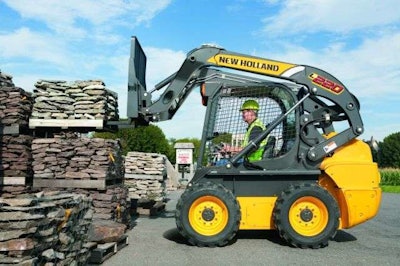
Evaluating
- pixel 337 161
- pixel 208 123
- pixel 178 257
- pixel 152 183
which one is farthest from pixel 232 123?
pixel 152 183

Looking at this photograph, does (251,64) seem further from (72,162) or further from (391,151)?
(391,151)

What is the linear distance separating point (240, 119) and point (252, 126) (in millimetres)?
261

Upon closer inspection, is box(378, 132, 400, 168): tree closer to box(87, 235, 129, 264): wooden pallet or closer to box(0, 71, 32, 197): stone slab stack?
box(0, 71, 32, 197): stone slab stack

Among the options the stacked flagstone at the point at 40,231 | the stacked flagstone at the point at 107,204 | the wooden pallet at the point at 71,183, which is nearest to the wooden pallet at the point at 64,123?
the wooden pallet at the point at 71,183

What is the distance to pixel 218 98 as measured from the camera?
931 cm

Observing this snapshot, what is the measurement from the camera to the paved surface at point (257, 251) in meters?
7.32

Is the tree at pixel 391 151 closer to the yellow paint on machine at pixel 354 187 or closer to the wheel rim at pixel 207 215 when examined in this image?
the yellow paint on machine at pixel 354 187

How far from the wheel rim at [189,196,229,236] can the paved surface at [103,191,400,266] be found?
37 centimetres

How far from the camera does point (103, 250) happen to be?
7.05 m

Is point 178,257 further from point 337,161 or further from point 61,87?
point 61,87

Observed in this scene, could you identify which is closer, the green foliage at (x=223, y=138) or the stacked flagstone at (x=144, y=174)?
the green foliage at (x=223, y=138)

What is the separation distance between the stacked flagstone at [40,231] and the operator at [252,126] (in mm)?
3772

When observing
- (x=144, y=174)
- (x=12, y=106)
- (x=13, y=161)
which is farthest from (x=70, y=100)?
(x=144, y=174)

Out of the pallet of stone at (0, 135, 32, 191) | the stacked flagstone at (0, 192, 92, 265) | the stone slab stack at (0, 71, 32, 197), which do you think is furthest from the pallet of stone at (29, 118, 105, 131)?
the stacked flagstone at (0, 192, 92, 265)
